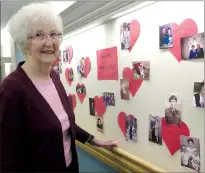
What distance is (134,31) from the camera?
114cm

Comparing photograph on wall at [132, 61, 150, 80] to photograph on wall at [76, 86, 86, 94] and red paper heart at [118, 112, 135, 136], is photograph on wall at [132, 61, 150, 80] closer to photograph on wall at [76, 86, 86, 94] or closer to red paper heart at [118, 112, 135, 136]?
red paper heart at [118, 112, 135, 136]

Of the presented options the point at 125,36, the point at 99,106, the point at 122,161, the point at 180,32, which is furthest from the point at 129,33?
the point at 122,161

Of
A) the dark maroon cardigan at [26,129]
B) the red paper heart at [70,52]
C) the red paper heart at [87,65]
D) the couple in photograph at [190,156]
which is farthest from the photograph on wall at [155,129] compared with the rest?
the red paper heart at [70,52]

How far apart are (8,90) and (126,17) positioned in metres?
0.64

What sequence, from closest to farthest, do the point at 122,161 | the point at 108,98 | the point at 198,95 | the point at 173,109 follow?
the point at 198,95 → the point at 173,109 → the point at 122,161 → the point at 108,98

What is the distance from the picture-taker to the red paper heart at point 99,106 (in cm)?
149

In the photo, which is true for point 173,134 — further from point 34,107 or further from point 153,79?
point 34,107

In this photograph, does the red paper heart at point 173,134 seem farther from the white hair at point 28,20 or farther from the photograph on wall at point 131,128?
the white hair at point 28,20

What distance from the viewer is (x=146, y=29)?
107cm

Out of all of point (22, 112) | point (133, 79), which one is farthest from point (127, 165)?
point (22, 112)

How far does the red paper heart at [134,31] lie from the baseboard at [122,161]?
21.6 inches

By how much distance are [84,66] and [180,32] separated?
0.84 m

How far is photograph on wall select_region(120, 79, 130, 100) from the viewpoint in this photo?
1.23 m

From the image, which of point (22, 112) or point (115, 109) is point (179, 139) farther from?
point (22, 112)
